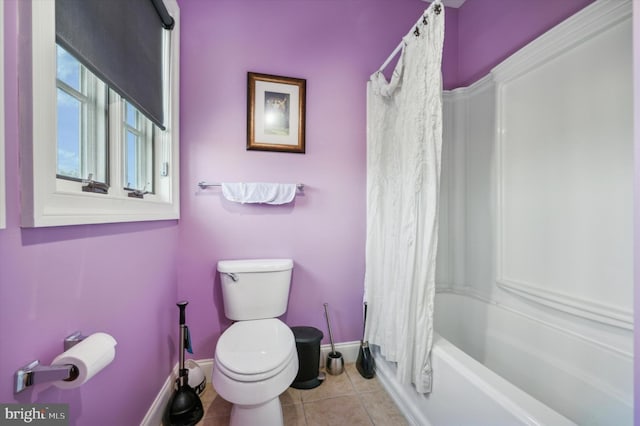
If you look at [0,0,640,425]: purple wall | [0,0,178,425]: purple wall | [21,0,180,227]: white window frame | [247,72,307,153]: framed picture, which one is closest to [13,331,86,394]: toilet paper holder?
[0,0,178,425]: purple wall

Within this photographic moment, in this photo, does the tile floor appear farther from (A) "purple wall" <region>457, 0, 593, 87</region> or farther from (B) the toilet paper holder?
(A) "purple wall" <region>457, 0, 593, 87</region>

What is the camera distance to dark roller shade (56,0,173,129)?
0.75m

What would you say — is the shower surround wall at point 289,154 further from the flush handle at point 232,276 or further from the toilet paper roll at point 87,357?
the toilet paper roll at point 87,357

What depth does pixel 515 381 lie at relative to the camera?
4.79ft

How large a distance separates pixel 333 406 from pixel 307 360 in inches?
10.8

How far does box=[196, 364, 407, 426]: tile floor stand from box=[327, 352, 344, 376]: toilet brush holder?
0.05 metres

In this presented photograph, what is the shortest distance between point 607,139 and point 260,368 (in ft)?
5.92

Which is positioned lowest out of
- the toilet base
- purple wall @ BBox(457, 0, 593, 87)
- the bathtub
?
the toilet base

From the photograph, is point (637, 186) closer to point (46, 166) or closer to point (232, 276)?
point (46, 166)

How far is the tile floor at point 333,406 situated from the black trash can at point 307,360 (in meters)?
0.04

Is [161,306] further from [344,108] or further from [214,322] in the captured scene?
[344,108]

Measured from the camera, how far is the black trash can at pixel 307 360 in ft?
5.23

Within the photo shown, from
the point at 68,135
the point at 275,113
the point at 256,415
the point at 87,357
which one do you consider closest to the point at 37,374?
the point at 87,357

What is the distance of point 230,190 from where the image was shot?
5.35 feet
